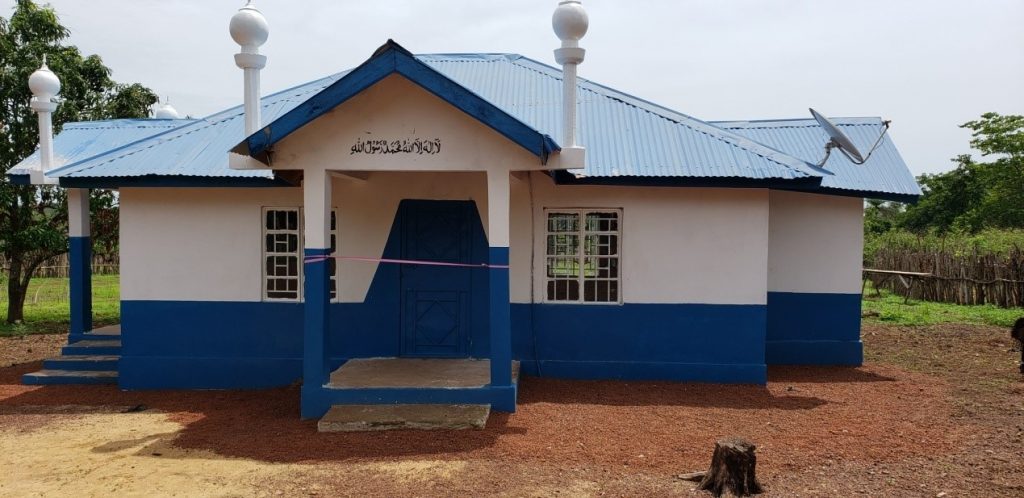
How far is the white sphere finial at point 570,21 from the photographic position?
7.79 meters

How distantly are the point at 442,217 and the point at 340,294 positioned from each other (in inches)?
62.8

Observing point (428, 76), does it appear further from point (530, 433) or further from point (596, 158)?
point (530, 433)

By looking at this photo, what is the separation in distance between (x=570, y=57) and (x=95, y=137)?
353 inches

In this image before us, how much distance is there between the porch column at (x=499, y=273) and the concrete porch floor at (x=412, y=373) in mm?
520

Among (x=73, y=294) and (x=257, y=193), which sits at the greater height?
(x=257, y=193)

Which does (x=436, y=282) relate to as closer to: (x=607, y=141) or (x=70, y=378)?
(x=607, y=141)

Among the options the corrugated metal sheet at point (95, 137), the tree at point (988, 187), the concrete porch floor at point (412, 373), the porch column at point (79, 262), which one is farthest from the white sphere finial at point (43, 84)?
the tree at point (988, 187)

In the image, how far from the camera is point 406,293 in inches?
389

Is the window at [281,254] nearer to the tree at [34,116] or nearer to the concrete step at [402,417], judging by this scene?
the concrete step at [402,417]

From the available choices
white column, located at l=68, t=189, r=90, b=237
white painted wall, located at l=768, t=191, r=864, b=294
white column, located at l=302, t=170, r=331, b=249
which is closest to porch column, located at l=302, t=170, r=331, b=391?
white column, located at l=302, t=170, r=331, b=249

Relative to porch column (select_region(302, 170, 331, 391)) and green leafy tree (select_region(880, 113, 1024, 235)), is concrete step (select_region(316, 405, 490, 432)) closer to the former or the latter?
porch column (select_region(302, 170, 331, 391))

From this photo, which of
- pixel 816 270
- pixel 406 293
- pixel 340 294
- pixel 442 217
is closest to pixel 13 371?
pixel 340 294

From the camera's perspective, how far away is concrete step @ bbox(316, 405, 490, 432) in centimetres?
749

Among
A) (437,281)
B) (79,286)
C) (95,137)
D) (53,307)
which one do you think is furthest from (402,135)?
(53,307)
